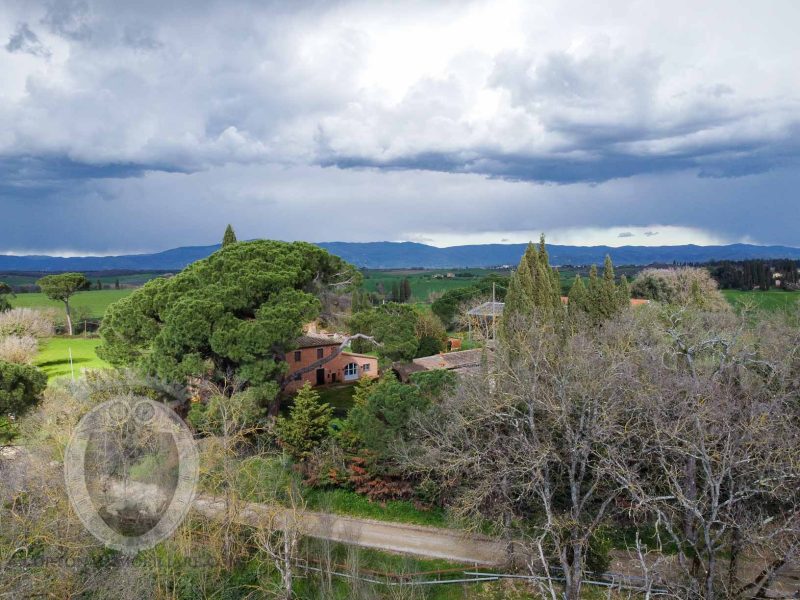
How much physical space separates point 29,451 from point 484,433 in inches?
580

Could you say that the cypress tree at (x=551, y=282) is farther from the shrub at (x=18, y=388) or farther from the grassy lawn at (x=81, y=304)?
the grassy lawn at (x=81, y=304)

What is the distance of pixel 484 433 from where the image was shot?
64.1 ft

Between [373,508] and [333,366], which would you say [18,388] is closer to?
[373,508]

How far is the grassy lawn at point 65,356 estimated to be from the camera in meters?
45.2

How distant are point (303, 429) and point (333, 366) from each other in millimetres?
17729

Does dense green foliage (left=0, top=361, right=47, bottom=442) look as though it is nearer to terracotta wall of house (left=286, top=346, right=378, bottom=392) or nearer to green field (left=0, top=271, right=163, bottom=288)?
terracotta wall of house (left=286, top=346, right=378, bottom=392)

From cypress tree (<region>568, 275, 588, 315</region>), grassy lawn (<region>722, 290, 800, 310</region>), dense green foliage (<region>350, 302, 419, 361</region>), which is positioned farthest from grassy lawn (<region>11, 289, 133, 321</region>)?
grassy lawn (<region>722, 290, 800, 310</region>)

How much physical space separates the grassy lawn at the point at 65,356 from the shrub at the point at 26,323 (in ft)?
4.55

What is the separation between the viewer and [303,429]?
2295cm

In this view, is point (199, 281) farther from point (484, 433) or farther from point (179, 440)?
point (484, 433)

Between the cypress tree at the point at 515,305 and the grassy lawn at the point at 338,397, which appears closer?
Result: the cypress tree at the point at 515,305

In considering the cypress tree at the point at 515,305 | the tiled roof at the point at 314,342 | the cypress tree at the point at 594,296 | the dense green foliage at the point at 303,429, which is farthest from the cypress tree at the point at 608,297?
the dense green foliage at the point at 303,429

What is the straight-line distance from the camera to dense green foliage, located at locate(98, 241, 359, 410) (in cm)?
2544

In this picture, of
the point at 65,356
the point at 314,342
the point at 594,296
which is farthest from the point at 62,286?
the point at 594,296
